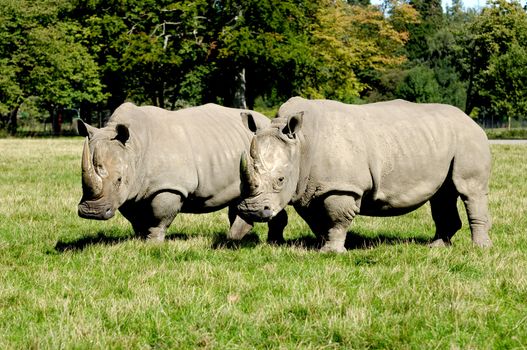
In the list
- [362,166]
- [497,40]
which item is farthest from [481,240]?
[497,40]

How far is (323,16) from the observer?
39.7m

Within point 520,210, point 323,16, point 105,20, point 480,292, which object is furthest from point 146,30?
point 480,292

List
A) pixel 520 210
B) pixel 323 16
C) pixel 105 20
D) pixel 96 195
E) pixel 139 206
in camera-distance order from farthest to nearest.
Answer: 1. pixel 323 16
2. pixel 105 20
3. pixel 520 210
4. pixel 139 206
5. pixel 96 195

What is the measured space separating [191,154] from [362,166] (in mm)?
2077

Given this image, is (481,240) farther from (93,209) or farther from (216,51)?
(216,51)

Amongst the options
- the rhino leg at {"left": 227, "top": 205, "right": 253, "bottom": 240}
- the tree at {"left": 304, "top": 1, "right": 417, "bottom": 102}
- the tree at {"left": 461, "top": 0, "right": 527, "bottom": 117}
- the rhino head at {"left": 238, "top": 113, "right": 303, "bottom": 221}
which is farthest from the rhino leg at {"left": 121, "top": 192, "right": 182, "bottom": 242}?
the tree at {"left": 461, "top": 0, "right": 527, "bottom": 117}

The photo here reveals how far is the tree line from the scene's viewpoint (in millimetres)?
31656

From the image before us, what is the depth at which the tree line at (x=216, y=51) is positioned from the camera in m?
31.7

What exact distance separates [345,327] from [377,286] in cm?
125

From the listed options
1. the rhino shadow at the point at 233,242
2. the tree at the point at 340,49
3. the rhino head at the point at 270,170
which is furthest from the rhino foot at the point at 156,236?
the tree at the point at 340,49

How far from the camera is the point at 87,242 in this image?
8633mm

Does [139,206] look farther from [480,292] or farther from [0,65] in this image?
[0,65]

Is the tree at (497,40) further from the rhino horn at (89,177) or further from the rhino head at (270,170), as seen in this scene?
the rhino horn at (89,177)

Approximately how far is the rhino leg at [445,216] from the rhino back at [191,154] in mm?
2347
